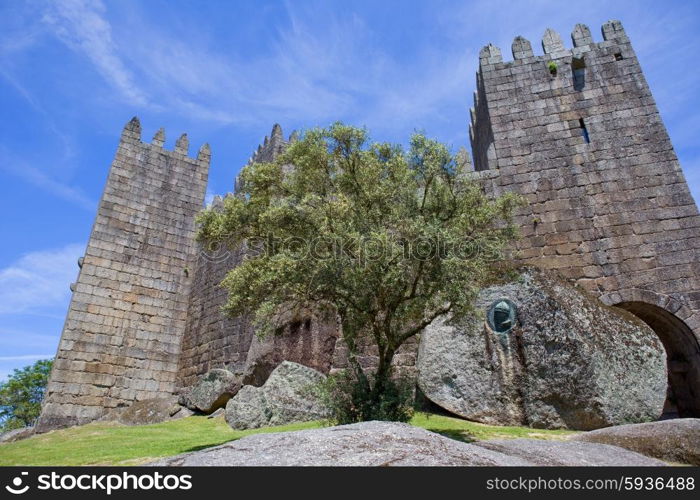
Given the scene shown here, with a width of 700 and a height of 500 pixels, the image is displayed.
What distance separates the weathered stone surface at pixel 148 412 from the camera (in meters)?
15.6

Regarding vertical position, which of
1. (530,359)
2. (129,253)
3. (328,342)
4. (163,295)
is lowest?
(530,359)

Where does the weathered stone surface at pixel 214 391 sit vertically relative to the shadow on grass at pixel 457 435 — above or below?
above

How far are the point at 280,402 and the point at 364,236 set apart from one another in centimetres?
510

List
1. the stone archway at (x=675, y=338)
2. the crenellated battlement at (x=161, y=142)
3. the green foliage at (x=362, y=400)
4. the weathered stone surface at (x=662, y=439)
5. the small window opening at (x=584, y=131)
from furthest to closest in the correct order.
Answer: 1. the crenellated battlement at (x=161, y=142)
2. the small window opening at (x=584, y=131)
3. the stone archway at (x=675, y=338)
4. the green foliage at (x=362, y=400)
5. the weathered stone surface at (x=662, y=439)

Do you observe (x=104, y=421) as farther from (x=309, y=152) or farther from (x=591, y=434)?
(x=591, y=434)

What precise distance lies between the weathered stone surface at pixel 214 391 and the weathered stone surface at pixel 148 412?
82 cm

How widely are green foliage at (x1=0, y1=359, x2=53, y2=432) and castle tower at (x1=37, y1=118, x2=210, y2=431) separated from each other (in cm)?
2224

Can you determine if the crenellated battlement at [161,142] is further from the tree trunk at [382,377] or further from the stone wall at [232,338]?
the tree trunk at [382,377]

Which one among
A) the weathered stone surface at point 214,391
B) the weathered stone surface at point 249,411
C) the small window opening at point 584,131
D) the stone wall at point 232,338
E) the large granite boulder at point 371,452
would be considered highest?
the small window opening at point 584,131

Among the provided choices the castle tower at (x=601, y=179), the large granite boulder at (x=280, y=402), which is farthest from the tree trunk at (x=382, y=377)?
the castle tower at (x=601, y=179)

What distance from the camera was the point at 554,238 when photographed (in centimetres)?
1561

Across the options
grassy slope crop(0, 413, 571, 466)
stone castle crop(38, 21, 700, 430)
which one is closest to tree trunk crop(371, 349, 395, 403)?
grassy slope crop(0, 413, 571, 466)
